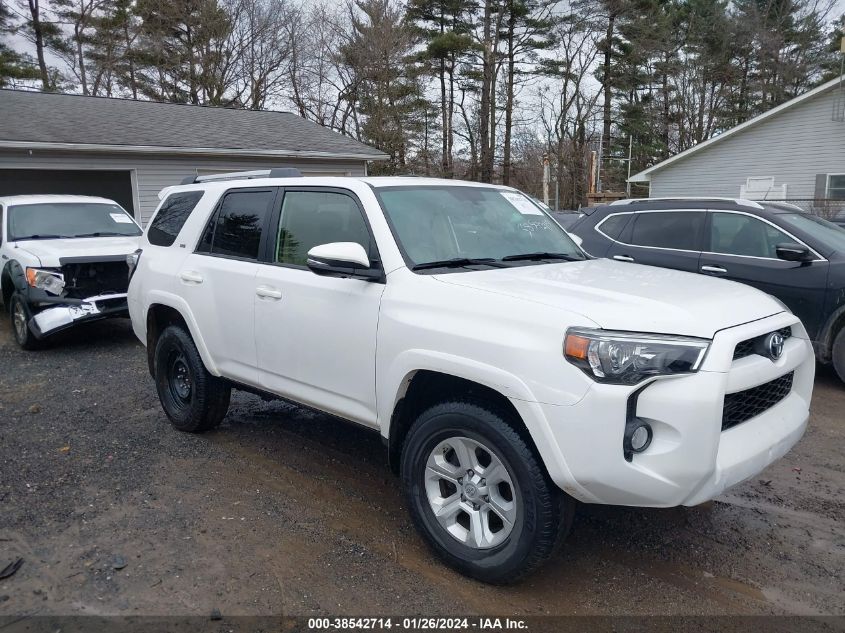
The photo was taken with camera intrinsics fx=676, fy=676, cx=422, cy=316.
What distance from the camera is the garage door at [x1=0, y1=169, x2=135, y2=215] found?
62.7 ft

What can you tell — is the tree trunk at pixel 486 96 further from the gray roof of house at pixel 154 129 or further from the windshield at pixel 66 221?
the windshield at pixel 66 221

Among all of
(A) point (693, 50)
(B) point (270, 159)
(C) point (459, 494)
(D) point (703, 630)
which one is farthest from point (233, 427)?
(A) point (693, 50)

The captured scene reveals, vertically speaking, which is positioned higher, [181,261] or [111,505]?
[181,261]

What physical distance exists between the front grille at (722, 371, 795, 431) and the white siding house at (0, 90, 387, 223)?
14078 mm

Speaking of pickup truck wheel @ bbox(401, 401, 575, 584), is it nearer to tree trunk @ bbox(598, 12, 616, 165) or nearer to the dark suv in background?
the dark suv in background

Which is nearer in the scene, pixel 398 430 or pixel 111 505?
pixel 398 430

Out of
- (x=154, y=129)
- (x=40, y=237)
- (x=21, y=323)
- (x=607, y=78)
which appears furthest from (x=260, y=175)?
(x=607, y=78)

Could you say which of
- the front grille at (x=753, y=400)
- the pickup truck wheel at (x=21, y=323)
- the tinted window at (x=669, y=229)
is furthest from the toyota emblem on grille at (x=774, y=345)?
the pickup truck wheel at (x=21, y=323)

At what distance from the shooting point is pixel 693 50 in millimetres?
34062

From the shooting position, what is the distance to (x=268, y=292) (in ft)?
13.5

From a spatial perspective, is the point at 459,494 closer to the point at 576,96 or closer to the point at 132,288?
the point at 132,288

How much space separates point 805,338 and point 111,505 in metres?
3.95

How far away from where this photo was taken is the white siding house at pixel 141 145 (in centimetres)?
1389

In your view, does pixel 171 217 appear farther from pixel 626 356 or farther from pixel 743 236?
pixel 743 236
